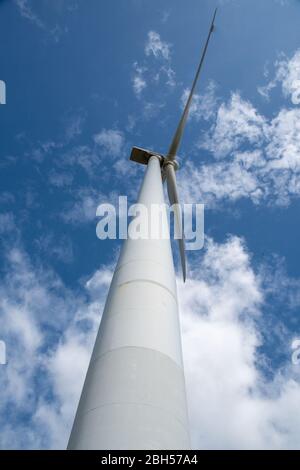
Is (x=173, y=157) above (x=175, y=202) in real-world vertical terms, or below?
above

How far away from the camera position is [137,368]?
22.6 ft

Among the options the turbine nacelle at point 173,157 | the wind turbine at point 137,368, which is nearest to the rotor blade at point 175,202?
the turbine nacelle at point 173,157

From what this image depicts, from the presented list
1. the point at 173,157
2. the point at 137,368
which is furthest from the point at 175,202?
the point at 137,368

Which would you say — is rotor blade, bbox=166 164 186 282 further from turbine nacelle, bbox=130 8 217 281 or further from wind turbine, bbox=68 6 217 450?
wind turbine, bbox=68 6 217 450

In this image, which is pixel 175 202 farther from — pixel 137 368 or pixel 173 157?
pixel 137 368

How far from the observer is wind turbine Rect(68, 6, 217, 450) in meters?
5.84

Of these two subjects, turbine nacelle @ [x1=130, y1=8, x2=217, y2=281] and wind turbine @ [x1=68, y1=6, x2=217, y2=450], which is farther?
turbine nacelle @ [x1=130, y1=8, x2=217, y2=281]

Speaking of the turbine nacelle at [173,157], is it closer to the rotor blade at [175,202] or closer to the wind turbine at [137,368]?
the rotor blade at [175,202]

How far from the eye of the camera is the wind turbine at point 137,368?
5.84 m

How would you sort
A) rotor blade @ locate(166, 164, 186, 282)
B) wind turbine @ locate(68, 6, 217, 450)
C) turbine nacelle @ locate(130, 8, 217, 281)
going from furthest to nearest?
turbine nacelle @ locate(130, 8, 217, 281), rotor blade @ locate(166, 164, 186, 282), wind turbine @ locate(68, 6, 217, 450)

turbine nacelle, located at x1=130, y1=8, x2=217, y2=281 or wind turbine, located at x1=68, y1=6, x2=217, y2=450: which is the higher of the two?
turbine nacelle, located at x1=130, y1=8, x2=217, y2=281

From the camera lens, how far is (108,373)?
6926 mm

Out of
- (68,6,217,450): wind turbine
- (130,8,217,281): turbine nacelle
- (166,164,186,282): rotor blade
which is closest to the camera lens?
(68,6,217,450): wind turbine

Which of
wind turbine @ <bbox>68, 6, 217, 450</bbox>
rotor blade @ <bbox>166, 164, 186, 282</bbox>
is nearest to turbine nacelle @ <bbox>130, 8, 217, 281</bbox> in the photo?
rotor blade @ <bbox>166, 164, 186, 282</bbox>
